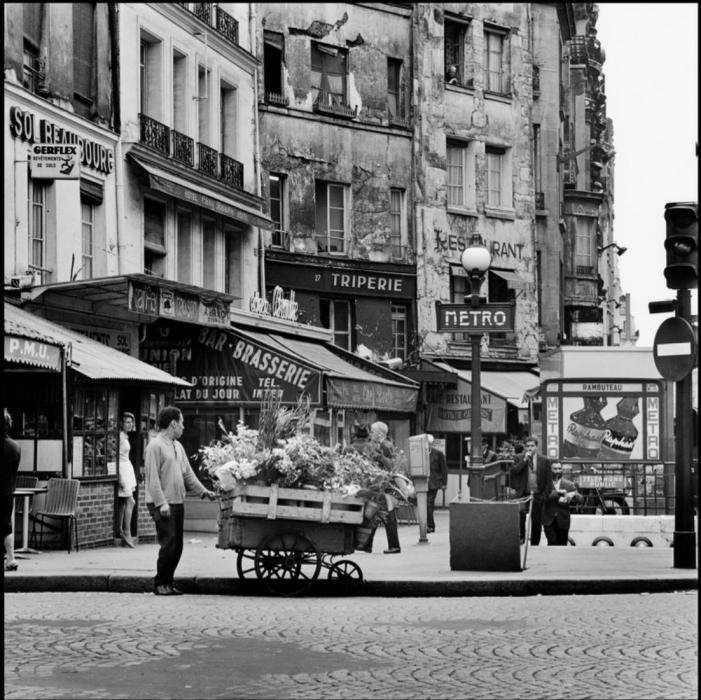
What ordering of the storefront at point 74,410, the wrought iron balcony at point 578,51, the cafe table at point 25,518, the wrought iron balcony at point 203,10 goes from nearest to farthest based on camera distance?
the cafe table at point 25,518 < the storefront at point 74,410 < the wrought iron balcony at point 203,10 < the wrought iron balcony at point 578,51

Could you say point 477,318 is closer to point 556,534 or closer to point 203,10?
point 556,534

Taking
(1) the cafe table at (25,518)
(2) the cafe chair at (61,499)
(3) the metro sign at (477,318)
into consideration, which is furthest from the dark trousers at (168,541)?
(3) the metro sign at (477,318)

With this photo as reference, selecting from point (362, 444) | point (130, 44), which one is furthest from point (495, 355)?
point (362, 444)

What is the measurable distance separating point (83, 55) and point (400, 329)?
14.9 m

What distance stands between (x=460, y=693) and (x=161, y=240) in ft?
63.5

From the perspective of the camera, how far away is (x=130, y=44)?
973 inches

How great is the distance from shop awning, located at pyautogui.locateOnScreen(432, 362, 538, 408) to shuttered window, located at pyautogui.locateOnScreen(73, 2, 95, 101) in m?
14.8

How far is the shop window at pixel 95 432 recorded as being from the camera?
19828mm

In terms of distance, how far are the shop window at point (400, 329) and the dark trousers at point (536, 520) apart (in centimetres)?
1474

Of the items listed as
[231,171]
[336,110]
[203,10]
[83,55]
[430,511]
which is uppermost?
[203,10]

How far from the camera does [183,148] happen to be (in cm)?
2691

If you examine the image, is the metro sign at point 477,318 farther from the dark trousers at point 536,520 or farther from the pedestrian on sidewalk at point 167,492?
the pedestrian on sidewalk at point 167,492

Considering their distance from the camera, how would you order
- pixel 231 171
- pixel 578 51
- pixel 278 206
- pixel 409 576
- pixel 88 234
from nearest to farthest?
pixel 409 576 → pixel 88 234 → pixel 231 171 → pixel 278 206 → pixel 578 51

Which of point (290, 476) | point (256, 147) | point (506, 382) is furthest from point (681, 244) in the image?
point (506, 382)
